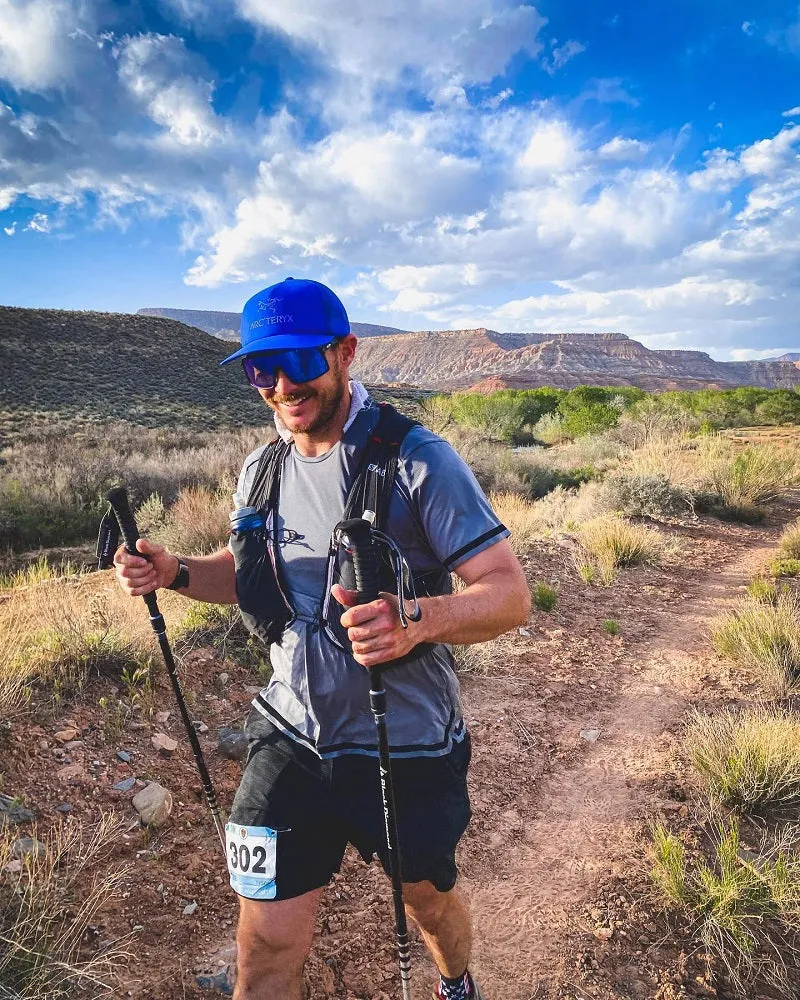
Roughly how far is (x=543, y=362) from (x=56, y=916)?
527 ft

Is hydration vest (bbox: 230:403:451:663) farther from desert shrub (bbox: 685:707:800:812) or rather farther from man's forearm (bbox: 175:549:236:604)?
desert shrub (bbox: 685:707:800:812)

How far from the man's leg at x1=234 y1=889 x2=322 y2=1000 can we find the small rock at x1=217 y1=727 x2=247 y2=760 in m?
1.94

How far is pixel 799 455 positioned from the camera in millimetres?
14656

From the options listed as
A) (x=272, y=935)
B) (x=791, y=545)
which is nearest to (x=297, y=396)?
(x=272, y=935)

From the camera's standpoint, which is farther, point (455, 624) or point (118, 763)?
point (118, 763)

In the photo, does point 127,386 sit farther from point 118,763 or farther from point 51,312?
point 118,763

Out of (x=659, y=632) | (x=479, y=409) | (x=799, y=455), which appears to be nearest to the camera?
(x=659, y=632)

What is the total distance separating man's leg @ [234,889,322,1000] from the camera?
1758 millimetres

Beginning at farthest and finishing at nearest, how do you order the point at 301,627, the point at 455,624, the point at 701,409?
the point at 701,409, the point at 301,627, the point at 455,624

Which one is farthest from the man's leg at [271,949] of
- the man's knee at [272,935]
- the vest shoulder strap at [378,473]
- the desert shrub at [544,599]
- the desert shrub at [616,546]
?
the desert shrub at [616,546]

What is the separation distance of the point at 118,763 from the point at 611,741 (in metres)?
3.25

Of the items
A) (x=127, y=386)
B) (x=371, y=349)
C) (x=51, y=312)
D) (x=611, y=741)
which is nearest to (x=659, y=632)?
(x=611, y=741)

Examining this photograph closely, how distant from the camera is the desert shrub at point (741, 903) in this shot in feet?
7.72

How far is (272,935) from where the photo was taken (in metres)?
1.77
